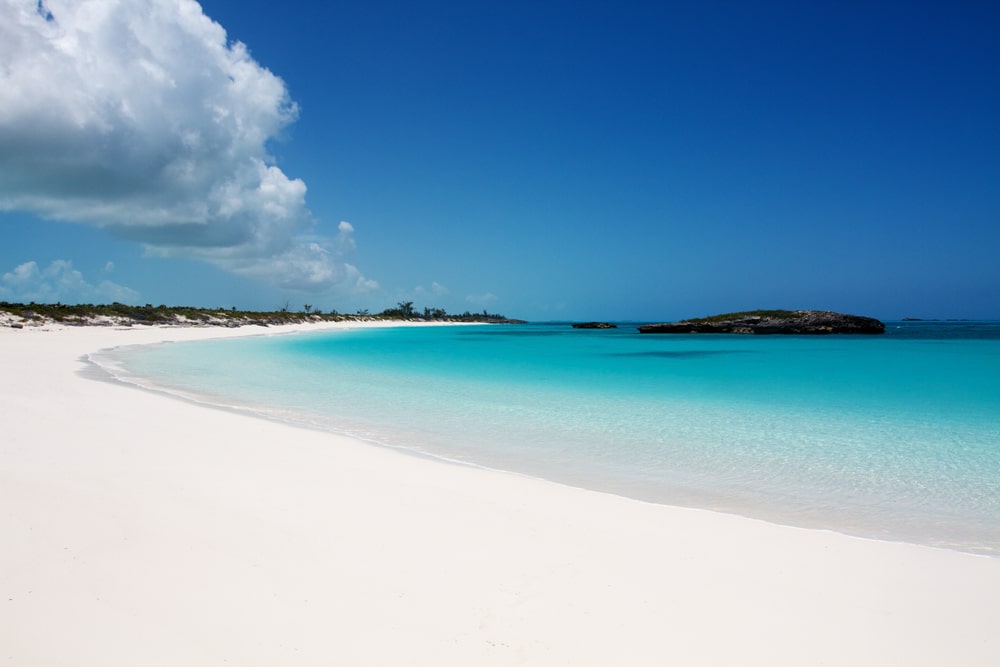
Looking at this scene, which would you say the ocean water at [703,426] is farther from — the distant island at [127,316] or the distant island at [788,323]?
the distant island at [788,323]

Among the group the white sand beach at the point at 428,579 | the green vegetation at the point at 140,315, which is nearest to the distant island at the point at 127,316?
the green vegetation at the point at 140,315

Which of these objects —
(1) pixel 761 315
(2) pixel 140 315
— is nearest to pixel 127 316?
(2) pixel 140 315

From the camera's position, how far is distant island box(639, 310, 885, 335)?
54.3 m

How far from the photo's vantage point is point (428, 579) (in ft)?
11.0

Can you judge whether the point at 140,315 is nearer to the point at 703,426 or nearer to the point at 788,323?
the point at 703,426

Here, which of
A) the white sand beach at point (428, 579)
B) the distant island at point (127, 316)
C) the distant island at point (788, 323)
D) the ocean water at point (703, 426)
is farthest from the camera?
the distant island at point (788, 323)

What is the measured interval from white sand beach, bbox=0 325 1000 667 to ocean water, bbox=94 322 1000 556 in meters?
1.01

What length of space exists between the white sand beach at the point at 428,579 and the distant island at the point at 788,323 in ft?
183

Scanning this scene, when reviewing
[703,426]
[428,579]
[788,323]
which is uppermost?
[788,323]

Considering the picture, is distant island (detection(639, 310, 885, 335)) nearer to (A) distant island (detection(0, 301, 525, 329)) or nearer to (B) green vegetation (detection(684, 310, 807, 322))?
(B) green vegetation (detection(684, 310, 807, 322))

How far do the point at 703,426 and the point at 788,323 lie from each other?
171 ft

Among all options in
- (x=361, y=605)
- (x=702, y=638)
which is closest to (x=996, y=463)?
(x=702, y=638)

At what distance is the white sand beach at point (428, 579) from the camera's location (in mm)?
2684

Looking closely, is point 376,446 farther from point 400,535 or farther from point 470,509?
point 400,535
